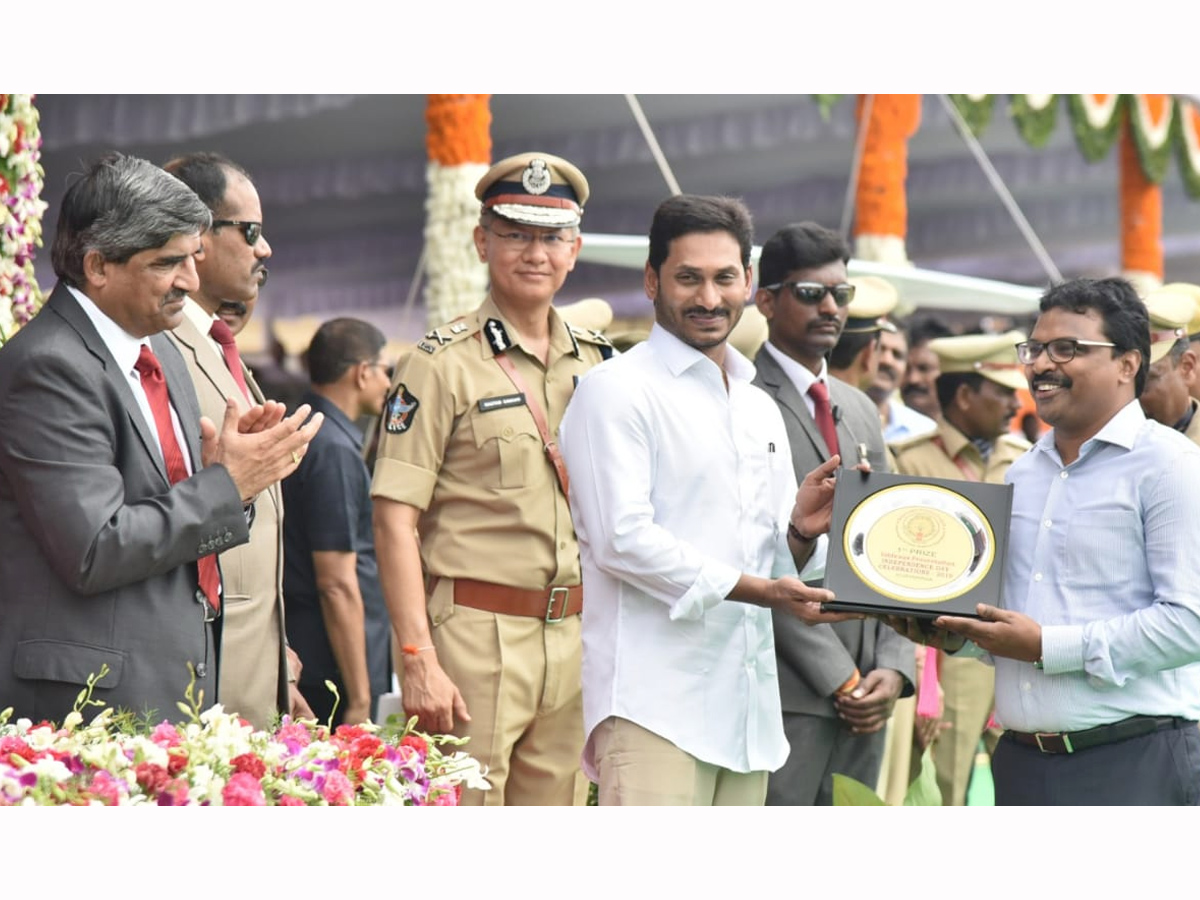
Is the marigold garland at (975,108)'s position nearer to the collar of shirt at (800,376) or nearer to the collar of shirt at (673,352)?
the collar of shirt at (800,376)

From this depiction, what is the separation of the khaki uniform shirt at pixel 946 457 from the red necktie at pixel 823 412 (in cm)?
146

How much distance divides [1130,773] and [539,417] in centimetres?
164

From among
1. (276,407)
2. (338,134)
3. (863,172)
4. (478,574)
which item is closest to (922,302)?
(863,172)

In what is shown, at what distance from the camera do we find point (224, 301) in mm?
3898

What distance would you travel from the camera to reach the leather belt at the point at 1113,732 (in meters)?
3.39

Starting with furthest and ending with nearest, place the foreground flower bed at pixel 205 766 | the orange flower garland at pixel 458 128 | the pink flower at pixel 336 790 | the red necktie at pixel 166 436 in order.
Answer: the orange flower garland at pixel 458 128, the red necktie at pixel 166 436, the pink flower at pixel 336 790, the foreground flower bed at pixel 205 766

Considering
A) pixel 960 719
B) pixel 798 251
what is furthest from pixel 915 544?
pixel 960 719

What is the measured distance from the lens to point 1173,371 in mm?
4457

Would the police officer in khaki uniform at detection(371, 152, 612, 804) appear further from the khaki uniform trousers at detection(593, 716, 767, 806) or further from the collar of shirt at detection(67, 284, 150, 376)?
the collar of shirt at detection(67, 284, 150, 376)

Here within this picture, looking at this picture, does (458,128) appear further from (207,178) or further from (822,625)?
(822,625)

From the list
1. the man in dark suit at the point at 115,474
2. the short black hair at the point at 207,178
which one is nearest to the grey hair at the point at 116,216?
the man in dark suit at the point at 115,474

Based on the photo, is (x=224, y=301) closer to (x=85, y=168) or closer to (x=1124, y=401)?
(x=85, y=168)

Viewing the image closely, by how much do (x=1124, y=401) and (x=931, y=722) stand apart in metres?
2.33

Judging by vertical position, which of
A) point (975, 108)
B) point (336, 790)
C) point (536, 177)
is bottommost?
point (336, 790)
